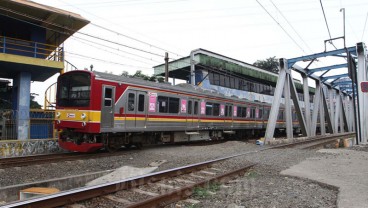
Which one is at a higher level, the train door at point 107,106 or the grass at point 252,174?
the train door at point 107,106

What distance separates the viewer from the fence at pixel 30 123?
13.7 meters

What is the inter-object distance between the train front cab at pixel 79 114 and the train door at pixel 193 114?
5264 mm

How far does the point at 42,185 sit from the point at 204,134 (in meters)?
12.0

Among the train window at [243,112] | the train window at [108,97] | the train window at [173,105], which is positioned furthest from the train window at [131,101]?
the train window at [243,112]

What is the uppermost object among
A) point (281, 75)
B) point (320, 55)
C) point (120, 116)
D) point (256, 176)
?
point (320, 55)

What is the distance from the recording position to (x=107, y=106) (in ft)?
36.6

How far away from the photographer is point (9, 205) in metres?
4.38

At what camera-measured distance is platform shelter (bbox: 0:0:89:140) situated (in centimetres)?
1424

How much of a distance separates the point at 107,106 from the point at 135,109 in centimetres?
145

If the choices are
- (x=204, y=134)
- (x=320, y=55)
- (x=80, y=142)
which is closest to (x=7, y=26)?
(x=80, y=142)

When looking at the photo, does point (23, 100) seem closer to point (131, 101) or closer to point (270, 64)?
point (131, 101)

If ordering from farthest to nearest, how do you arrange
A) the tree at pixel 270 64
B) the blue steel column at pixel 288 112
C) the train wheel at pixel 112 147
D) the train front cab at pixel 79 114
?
the tree at pixel 270 64 < the blue steel column at pixel 288 112 < the train wheel at pixel 112 147 < the train front cab at pixel 79 114

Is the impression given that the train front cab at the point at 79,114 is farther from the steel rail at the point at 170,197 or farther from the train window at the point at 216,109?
the train window at the point at 216,109

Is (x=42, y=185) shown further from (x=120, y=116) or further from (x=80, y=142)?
(x=120, y=116)
